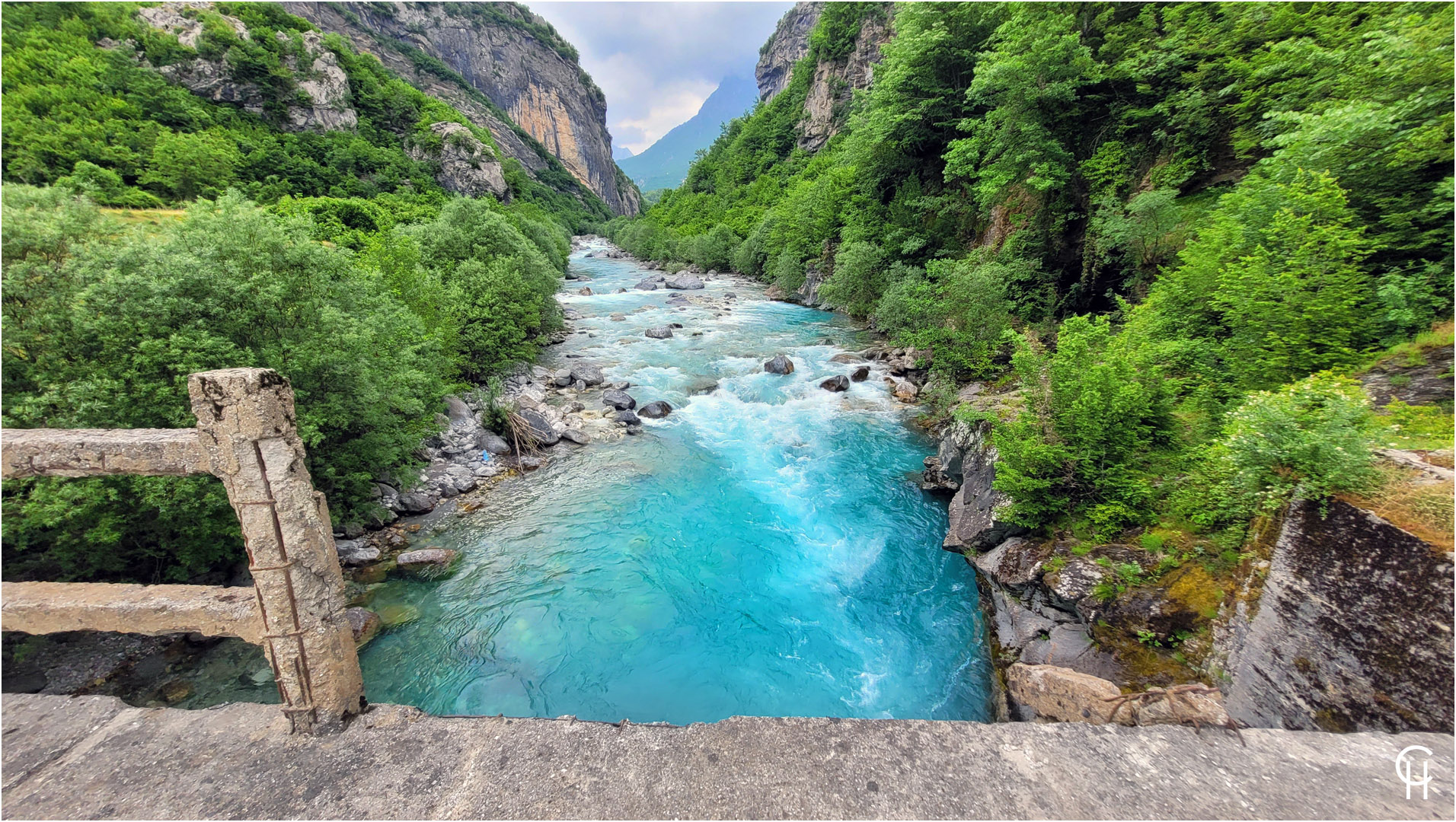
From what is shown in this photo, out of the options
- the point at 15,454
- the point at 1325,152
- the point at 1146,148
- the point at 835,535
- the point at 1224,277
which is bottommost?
the point at 835,535

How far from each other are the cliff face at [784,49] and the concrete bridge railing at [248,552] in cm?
11806

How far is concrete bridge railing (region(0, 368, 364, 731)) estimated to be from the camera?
3.52 m

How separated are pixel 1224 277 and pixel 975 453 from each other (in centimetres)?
486

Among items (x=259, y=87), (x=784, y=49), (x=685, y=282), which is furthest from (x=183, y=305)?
(x=784, y=49)

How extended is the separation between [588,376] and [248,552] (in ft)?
55.5

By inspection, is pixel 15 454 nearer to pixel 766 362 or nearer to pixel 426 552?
pixel 426 552

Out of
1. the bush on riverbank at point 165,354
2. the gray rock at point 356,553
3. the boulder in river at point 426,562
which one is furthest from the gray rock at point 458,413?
the boulder in river at point 426,562

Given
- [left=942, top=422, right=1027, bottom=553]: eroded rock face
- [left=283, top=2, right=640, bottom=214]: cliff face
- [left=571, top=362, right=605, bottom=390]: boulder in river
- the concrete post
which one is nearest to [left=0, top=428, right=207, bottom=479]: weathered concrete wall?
the concrete post

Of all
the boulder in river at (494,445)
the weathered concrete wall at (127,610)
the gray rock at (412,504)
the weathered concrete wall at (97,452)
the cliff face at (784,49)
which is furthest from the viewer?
the cliff face at (784,49)

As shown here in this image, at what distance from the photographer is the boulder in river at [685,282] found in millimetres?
43062

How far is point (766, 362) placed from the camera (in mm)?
21016

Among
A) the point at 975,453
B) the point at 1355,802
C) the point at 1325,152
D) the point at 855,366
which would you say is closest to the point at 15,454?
the point at 1355,802

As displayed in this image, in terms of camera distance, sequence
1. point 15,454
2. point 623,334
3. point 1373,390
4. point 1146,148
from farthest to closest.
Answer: point 623,334
point 1146,148
point 1373,390
point 15,454

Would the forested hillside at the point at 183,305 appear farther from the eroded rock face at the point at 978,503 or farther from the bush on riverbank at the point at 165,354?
the eroded rock face at the point at 978,503
